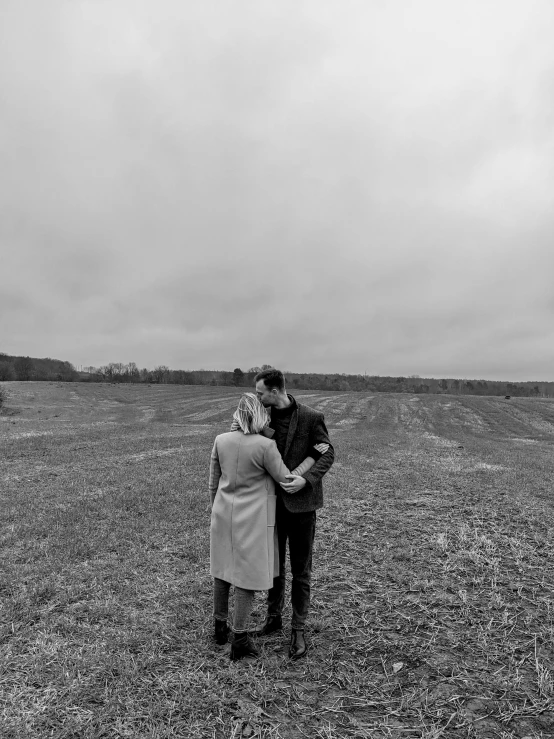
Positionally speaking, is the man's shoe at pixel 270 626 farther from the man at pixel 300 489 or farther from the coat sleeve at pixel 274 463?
the coat sleeve at pixel 274 463

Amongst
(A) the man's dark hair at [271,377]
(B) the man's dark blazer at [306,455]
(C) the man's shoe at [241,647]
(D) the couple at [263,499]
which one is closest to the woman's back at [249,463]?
(D) the couple at [263,499]

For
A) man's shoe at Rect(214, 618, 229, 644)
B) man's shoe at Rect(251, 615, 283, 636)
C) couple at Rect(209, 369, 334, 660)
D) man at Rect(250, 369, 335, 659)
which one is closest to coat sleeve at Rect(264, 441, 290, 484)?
couple at Rect(209, 369, 334, 660)

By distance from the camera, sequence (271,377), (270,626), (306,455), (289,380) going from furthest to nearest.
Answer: (289,380) < (270,626) < (306,455) < (271,377)

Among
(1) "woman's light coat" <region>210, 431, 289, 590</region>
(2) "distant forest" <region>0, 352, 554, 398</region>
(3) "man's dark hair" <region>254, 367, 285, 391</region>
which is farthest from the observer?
(2) "distant forest" <region>0, 352, 554, 398</region>

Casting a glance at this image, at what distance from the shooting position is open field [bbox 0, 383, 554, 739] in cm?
326

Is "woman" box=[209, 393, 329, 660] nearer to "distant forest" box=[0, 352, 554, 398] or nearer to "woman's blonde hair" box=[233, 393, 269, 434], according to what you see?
"woman's blonde hair" box=[233, 393, 269, 434]

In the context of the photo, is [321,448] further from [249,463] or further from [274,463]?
[249,463]

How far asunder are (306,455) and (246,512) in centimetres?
81

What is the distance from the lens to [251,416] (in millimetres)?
3938

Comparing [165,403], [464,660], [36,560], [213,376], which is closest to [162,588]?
[36,560]

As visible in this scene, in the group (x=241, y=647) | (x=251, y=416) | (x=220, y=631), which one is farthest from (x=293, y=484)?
(x=220, y=631)

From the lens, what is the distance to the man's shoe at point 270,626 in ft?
14.4

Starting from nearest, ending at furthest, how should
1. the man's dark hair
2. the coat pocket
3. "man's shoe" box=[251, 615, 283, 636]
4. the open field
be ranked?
1. the open field
2. the coat pocket
3. the man's dark hair
4. "man's shoe" box=[251, 615, 283, 636]

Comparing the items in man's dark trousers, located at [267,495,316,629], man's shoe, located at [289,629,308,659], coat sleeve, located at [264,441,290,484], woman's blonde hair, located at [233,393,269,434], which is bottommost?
man's shoe, located at [289,629,308,659]
